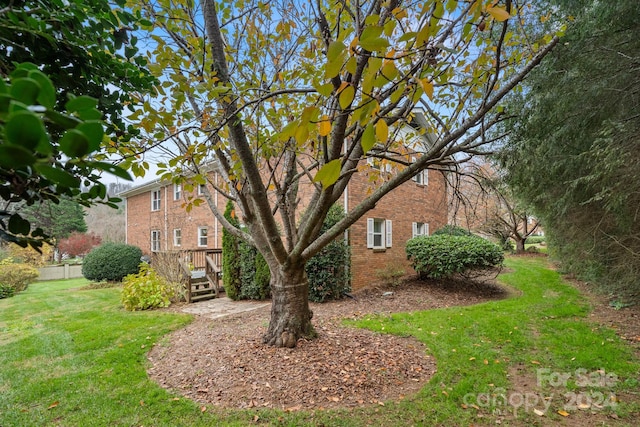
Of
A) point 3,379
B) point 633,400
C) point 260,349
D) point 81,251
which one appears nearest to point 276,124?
point 260,349

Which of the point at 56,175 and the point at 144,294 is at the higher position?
the point at 56,175

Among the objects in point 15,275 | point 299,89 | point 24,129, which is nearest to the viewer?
point 24,129

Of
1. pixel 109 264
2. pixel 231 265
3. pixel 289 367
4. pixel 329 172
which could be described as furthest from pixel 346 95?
pixel 109 264

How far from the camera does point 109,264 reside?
13.1 metres

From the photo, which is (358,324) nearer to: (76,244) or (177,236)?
(177,236)

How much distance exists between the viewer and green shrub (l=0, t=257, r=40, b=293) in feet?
37.3

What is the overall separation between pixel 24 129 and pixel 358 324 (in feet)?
19.0

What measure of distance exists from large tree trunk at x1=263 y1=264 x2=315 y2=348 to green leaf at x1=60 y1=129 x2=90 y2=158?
3.74 m

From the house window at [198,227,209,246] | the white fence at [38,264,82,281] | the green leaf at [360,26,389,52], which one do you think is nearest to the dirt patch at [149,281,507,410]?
the green leaf at [360,26,389,52]

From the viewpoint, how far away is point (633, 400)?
3.19m

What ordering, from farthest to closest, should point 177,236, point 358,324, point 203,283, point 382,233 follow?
point 177,236
point 382,233
point 203,283
point 358,324

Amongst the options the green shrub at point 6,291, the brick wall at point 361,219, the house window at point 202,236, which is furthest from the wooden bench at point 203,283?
the green shrub at point 6,291

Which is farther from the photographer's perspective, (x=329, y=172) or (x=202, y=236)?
(x=202, y=236)

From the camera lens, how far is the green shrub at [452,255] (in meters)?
8.47
